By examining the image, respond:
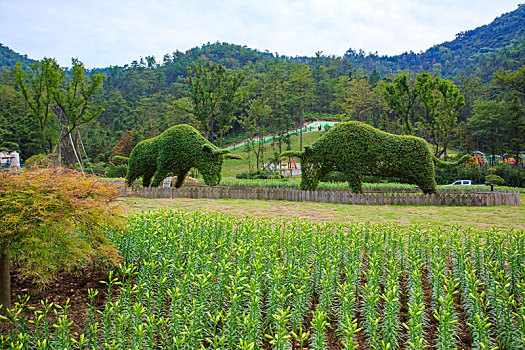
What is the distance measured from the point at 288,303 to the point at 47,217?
112 inches

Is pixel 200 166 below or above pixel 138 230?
above

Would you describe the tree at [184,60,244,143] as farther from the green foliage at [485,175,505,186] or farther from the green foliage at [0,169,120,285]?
the green foliage at [0,169,120,285]

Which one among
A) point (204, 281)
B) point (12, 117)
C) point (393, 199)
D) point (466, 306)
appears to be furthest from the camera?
point (12, 117)

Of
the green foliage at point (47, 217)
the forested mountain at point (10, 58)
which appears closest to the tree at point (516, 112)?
the green foliage at point (47, 217)

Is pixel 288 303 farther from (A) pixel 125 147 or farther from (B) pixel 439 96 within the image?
(A) pixel 125 147

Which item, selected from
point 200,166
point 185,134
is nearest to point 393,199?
point 200,166

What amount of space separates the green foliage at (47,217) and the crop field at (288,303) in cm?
55

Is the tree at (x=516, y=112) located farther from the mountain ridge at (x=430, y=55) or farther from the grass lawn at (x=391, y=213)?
the mountain ridge at (x=430, y=55)

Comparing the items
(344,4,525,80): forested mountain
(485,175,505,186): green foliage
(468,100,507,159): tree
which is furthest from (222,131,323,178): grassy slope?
(344,4,525,80): forested mountain

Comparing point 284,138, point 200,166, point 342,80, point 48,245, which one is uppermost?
point 342,80

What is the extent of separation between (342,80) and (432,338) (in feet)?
208

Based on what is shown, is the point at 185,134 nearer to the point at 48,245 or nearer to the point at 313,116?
the point at 48,245

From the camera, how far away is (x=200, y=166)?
50.7ft

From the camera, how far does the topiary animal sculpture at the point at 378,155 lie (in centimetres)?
1321
